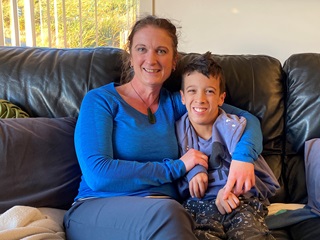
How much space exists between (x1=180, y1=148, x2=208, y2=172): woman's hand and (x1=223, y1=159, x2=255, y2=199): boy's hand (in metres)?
0.10

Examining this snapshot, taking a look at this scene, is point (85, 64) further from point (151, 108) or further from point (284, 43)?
point (284, 43)

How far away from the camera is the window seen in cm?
240

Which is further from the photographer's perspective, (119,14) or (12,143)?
(119,14)

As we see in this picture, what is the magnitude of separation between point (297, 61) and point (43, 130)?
44.5 inches

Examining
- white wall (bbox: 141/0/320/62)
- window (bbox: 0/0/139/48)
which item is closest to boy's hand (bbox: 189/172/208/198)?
window (bbox: 0/0/139/48)

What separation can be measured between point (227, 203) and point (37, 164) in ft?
2.33

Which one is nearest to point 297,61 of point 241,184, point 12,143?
point 241,184

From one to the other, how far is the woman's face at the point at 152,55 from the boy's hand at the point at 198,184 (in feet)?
1.27

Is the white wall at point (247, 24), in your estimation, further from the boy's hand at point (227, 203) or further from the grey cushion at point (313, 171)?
the boy's hand at point (227, 203)

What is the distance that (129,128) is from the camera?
1435 millimetres

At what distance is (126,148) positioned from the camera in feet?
4.65

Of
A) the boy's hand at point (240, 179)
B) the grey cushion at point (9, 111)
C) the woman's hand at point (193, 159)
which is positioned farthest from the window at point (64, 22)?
the boy's hand at point (240, 179)

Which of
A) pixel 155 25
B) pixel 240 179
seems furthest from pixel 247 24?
pixel 240 179

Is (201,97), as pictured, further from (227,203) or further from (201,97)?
(227,203)
